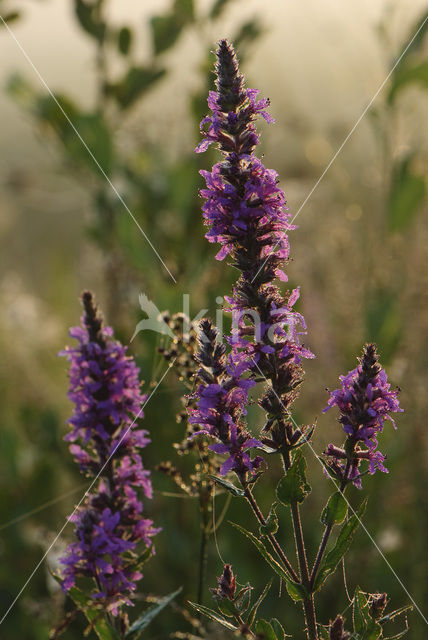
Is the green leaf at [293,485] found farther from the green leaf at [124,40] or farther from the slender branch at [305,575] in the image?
the green leaf at [124,40]

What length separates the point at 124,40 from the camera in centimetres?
325

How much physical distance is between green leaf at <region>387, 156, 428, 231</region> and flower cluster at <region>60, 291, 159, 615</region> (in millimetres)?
2049

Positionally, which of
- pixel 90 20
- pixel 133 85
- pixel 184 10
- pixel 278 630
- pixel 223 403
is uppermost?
pixel 184 10

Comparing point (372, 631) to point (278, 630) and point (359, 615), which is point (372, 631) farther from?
point (278, 630)

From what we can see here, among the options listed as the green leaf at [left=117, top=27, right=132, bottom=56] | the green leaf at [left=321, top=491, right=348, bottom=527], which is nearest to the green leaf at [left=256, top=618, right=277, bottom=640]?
the green leaf at [left=321, top=491, right=348, bottom=527]

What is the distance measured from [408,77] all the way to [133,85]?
4.25 feet

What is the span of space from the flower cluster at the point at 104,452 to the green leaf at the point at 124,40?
2216mm

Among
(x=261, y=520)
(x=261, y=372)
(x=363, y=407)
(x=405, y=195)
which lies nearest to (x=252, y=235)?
(x=261, y=372)

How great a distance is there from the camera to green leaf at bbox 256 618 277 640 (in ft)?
4.16

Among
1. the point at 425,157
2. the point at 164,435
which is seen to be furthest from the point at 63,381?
the point at 425,157

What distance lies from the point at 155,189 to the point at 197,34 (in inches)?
31.8

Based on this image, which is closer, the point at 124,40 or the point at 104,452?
the point at 104,452

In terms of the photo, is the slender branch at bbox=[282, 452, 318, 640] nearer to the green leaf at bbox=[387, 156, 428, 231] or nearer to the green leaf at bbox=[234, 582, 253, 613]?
the green leaf at bbox=[234, 582, 253, 613]

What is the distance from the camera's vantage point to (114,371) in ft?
4.74
